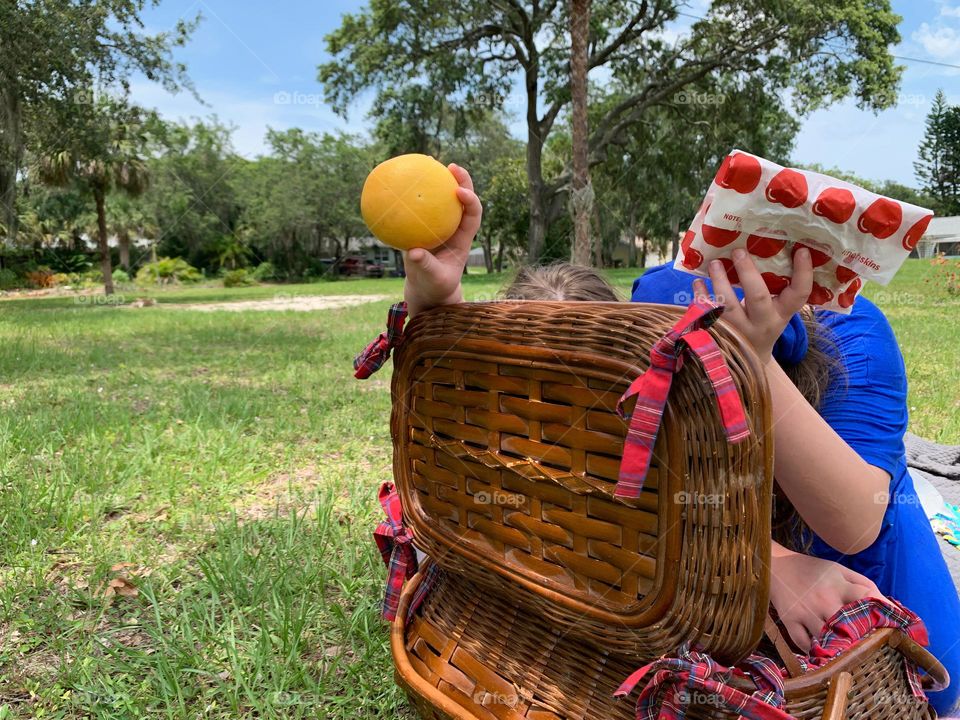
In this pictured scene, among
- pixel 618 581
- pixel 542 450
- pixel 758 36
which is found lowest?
pixel 618 581

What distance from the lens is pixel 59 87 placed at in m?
9.89

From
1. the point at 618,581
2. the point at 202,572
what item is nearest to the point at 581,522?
the point at 618,581

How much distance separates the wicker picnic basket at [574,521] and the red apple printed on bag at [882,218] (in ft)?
0.98

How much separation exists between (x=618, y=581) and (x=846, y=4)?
2003 cm

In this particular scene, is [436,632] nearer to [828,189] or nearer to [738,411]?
[738,411]

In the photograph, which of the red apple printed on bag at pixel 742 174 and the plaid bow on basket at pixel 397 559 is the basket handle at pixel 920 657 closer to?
the red apple printed on bag at pixel 742 174

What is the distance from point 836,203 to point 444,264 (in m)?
0.65

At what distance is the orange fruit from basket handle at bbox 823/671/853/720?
3.15 feet

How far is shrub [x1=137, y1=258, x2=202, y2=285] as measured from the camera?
3756 centimetres

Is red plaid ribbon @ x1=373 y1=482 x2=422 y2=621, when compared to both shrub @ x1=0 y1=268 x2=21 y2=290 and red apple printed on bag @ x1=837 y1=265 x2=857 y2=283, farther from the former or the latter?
shrub @ x1=0 y1=268 x2=21 y2=290

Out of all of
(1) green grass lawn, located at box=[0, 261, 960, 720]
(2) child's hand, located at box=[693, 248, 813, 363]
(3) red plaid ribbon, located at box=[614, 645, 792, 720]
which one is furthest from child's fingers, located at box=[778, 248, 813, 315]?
(1) green grass lawn, located at box=[0, 261, 960, 720]

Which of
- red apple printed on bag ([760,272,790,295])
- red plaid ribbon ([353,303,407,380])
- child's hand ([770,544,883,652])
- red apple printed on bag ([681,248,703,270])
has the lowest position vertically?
child's hand ([770,544,883,652])

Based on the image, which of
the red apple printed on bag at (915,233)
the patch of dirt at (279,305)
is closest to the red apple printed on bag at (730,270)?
the red apple printed on bag at (915,233)

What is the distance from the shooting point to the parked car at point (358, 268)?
42375mm
